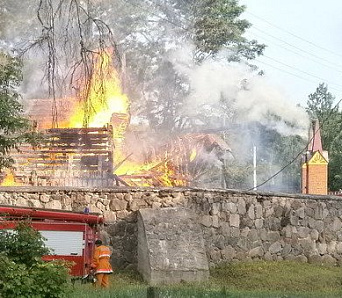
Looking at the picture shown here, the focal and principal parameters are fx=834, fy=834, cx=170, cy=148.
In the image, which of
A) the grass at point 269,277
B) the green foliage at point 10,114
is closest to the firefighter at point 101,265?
the grass at point 269,277

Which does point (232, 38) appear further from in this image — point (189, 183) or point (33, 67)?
point (189, 183)

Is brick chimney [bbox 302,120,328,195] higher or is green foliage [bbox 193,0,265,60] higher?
green foliage [bbox 193,0,265,60]

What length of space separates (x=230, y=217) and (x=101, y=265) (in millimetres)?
5526

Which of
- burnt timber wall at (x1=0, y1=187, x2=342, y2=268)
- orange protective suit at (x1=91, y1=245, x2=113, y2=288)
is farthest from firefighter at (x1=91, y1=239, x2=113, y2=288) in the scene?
burnt timber wall at (x1=0, y1=187, x2=342, y2=268)

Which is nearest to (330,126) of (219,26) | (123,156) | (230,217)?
(219,26)

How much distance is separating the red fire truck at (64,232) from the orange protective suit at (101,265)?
0.20m

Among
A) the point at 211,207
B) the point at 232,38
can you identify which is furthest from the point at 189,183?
the point at 232,38

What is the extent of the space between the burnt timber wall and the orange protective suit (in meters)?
2.88

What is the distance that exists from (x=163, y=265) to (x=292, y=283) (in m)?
3.13

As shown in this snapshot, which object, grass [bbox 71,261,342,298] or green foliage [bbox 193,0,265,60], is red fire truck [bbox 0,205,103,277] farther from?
green foliage [bbox 193,0,265,60]

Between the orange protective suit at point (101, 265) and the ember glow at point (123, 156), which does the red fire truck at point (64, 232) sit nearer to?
the orange protective suit at point (101, 265)

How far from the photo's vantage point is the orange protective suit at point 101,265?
17869mm

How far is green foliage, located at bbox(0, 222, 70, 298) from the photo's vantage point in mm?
10625

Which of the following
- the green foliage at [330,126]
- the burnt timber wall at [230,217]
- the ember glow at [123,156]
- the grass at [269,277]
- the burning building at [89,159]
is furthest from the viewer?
the green foliage at [330,126]
